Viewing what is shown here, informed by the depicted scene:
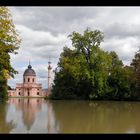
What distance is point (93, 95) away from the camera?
137 feet

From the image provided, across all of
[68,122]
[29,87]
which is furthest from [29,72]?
[68,122]

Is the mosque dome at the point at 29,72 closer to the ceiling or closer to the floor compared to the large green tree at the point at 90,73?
closer to the ceiling

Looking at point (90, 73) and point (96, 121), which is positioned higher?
point (90, 73)

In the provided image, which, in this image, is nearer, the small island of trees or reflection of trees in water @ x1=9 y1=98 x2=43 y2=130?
reflection of trees in water @ x1=9 y1=98 x2=43 y2=130

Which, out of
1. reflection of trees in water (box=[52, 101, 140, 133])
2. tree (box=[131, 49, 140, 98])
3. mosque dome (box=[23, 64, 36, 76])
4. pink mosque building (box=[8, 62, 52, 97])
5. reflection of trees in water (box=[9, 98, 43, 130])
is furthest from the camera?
mosque dome (box=[23, 64, 36, 76])

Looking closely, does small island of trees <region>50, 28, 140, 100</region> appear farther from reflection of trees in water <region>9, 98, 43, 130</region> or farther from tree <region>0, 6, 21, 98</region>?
tree <region>0, 6, 21, 98</region>

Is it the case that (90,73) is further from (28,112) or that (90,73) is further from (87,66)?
(28,112)

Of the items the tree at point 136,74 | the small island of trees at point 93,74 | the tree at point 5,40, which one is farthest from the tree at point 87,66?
the tree at point 5,40

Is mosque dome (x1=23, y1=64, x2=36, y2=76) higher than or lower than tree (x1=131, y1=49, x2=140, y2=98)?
higher

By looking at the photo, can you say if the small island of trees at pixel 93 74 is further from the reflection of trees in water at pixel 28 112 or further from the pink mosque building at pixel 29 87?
the pink mosque building at pixel 29 87

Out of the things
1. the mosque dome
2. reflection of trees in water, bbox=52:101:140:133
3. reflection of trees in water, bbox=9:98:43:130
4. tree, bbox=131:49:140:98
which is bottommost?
reflection of trees in water, bbox=52:101:140:133

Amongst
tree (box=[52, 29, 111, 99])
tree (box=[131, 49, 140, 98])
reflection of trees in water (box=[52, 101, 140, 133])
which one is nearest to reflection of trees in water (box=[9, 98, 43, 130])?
reflection of trees in water (box=[52, 101, 140, 133])
